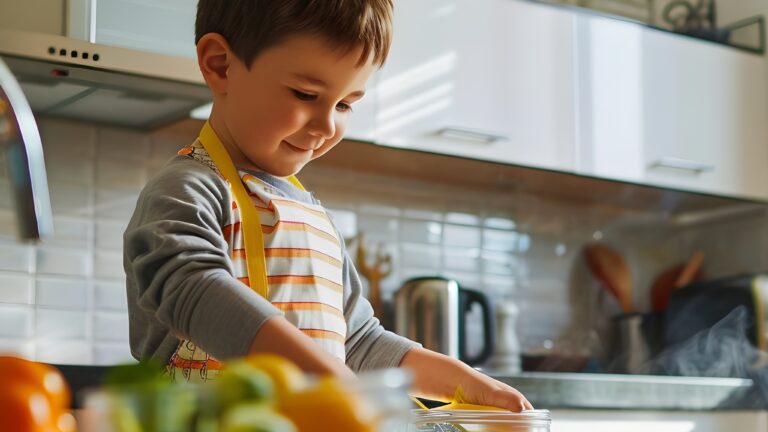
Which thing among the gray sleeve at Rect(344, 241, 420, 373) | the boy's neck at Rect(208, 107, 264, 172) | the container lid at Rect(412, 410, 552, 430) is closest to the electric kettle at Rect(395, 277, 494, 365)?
the gray sleeve at Rect(344, 241, 420, 373)

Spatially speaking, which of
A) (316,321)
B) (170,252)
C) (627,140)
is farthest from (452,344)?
(170,252)

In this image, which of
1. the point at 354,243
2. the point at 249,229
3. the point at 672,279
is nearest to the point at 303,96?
the point at 249,229

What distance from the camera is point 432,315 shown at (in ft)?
8.11

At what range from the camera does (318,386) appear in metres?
0.41

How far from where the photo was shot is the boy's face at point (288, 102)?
970mm

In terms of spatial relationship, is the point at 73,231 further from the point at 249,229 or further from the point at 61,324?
the point at 249,229

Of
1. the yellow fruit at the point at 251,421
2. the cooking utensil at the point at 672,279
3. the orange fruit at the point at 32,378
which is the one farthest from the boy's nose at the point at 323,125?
the cooking utensil at the point at 672,279

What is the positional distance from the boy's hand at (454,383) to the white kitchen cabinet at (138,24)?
114 cm

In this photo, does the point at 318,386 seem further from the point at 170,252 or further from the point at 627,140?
the point at 627,140

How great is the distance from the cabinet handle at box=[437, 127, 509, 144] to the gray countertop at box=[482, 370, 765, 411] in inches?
20.9

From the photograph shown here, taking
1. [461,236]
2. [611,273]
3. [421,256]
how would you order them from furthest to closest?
1. [611,273]
2. [461,236]
3. [421,256]

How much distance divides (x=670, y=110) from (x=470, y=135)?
0.71m

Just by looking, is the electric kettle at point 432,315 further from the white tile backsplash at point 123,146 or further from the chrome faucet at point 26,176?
the chrome faucet at point 26,176

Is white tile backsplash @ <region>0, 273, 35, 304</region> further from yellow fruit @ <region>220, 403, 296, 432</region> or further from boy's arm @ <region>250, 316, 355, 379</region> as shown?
yellow fruit @ <region>220, 403, 296, 432</region>
